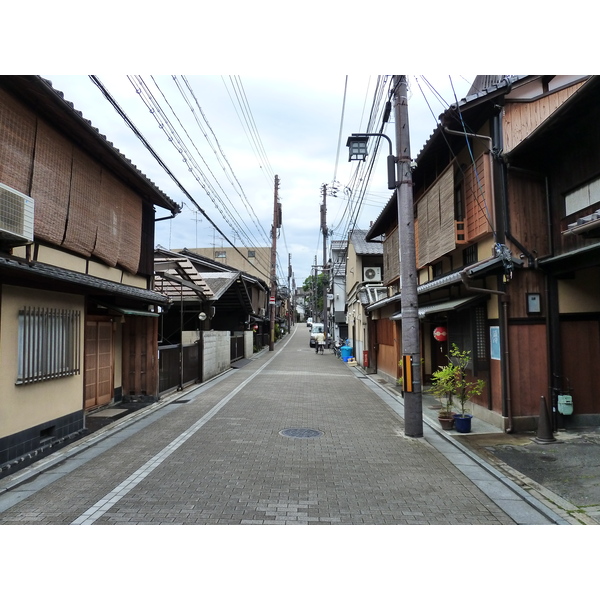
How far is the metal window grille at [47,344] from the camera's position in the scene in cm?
748

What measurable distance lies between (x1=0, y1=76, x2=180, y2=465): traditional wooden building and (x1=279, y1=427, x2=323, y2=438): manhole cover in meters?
4.27

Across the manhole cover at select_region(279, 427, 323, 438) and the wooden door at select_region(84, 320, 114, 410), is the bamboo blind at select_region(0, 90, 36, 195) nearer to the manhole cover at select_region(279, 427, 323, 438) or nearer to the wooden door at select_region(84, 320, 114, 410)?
the wooden door at select_region(84, 320, 114, 410)

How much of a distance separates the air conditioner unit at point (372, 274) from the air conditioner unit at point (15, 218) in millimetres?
23339

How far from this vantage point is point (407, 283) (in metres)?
9.37

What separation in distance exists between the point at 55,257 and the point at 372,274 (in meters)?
22.2

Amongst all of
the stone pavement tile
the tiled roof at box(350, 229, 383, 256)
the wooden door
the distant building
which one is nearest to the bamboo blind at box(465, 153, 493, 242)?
the stone pavement tile

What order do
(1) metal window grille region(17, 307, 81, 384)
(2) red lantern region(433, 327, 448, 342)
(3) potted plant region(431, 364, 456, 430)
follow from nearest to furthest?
(1) metal window grille region(17, 307, 81, 384)
(3) potted plant region(431, 364, 456, 430)
(2) red lantern region(433, 327, 448, 342)

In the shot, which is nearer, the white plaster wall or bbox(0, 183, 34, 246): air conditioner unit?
bbox(0, 183, 34, 246): air conditioner unit

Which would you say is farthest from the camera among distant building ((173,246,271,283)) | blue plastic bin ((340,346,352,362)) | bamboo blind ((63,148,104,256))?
distant building ((173,246,271,283))

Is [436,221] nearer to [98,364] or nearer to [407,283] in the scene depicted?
[407,283]

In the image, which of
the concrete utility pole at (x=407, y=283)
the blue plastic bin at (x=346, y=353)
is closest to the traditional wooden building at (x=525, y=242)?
the concrete utility pole at (x=407, y=283)

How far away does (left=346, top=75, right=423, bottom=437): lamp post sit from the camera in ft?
30.2

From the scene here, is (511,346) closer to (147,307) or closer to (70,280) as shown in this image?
(70,280)

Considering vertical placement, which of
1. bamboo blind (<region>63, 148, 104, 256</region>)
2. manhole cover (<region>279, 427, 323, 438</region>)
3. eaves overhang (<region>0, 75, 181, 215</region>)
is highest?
Result: eaves overhang (<region>0, 75, 181, 215</region>)
